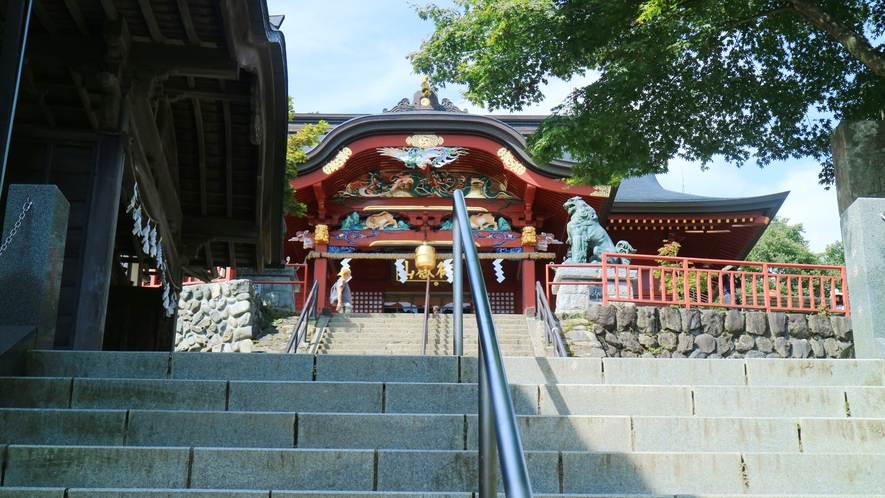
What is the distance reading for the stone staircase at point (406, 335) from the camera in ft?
44.8

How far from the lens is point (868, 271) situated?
5.30 meters

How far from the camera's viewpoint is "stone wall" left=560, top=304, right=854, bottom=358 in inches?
530

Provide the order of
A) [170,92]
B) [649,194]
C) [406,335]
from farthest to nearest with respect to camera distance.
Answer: [649,194], [406,335], [170,92]

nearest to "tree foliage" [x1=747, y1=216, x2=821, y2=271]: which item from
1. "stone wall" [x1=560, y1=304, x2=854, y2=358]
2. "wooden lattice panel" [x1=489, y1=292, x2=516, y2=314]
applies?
"wooden lattice panel" [x1=489, y1=292, x2=516, y2=314]

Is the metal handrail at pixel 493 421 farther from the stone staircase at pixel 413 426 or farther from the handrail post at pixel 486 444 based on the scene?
the stone staircase at pixel 413 426

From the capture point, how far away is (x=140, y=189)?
7203 mm

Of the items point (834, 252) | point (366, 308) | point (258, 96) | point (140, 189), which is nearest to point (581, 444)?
point (258, 96)

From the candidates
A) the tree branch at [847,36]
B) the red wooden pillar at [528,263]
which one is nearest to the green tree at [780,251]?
the red wooden pillar at [528,263]

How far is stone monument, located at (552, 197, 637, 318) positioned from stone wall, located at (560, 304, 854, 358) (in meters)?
0.49

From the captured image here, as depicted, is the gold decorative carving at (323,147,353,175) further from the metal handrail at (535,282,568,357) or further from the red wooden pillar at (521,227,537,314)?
the metal handrail at (535,282,568,357)

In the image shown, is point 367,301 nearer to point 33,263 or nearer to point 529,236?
point 529,236

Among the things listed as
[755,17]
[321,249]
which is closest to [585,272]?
[321,249]

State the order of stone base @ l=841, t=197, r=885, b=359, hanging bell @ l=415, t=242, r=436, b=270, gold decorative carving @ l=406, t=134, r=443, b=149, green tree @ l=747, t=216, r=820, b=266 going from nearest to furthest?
stone base @ l=841, t=197, r=885, b=359 → hanging bell @ l=415, t=242, r=436, b=270 → gold decorative carving @ l=406, t=134, r=443, b=149 → green tree @ l=747, t=216, r=820, b=266

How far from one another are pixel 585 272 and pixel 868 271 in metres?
9.65
